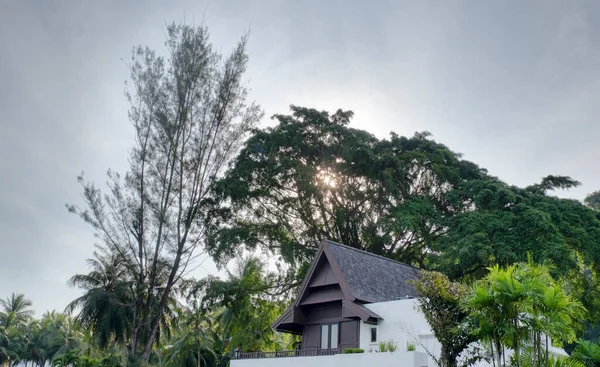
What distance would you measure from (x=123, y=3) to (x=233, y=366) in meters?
14.9

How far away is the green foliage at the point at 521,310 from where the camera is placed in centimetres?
1375

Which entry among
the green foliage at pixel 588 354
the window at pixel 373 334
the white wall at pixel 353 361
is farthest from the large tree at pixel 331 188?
the green foliage at pixel 588 354

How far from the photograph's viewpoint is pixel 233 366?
2311 centimetres

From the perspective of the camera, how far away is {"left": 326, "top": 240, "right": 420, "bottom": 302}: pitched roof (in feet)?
71.7

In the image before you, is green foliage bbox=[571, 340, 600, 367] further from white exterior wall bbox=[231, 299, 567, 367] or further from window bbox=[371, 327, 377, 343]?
window bbox=[371, 327, 377, 343]

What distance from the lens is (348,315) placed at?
21062 millimetres

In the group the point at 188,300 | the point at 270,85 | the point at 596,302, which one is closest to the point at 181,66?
the point at 270,85

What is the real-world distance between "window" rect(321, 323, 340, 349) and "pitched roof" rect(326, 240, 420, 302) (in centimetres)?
210

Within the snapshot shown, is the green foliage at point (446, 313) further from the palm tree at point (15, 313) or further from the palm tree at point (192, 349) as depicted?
the palm tree at point (15, 313)

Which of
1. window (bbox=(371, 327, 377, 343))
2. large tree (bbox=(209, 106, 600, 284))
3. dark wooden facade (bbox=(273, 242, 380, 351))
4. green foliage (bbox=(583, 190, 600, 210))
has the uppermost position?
green foliage (bbox=(583, 190, 600, 210))

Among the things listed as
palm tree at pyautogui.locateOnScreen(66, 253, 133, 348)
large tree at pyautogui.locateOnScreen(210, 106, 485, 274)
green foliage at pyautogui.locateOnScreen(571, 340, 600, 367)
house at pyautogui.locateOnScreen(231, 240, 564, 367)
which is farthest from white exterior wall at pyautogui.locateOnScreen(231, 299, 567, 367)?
palm tree at pyautogui.locateOnScreen(66, 253, 133, 348)

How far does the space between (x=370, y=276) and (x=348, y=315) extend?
2.63 m

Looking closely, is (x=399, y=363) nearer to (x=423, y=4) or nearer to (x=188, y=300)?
(x=423, y=4)

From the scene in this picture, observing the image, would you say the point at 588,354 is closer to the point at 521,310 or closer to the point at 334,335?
the point at 521,310
